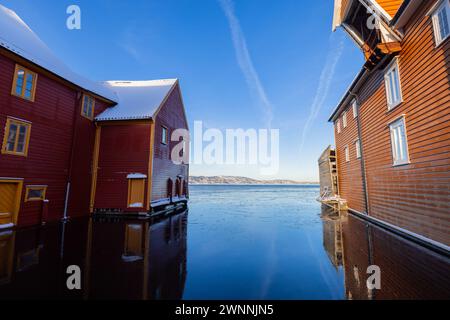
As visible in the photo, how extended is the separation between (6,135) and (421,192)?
18.4m

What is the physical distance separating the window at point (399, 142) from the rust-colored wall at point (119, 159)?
47.1ft

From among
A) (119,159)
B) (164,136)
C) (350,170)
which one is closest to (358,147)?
(350,170)

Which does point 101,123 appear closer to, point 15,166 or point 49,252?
point 15,166

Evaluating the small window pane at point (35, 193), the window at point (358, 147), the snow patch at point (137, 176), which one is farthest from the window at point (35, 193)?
A: the window at point (358, 147)

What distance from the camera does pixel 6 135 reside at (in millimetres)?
10320

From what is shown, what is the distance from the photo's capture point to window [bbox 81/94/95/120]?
1473 cm

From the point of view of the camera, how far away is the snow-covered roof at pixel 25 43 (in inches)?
422

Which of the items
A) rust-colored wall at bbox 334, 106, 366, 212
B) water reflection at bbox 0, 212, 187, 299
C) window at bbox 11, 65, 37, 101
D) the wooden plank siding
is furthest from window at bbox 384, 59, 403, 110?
window at bbox 11, 65, 37, 101

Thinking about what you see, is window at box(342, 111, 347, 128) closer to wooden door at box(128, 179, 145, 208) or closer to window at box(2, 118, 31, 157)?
wooden door at box(128, 179, 145, 208)

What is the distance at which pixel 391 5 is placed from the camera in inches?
365

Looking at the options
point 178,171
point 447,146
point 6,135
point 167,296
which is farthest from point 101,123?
point 447,146

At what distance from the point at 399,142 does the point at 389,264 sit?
602cm

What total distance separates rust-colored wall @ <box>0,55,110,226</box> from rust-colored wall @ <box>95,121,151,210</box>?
885 millimetres

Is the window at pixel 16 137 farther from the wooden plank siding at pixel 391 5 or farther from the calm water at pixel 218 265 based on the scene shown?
the wooden plank siding at pixel 391 5
